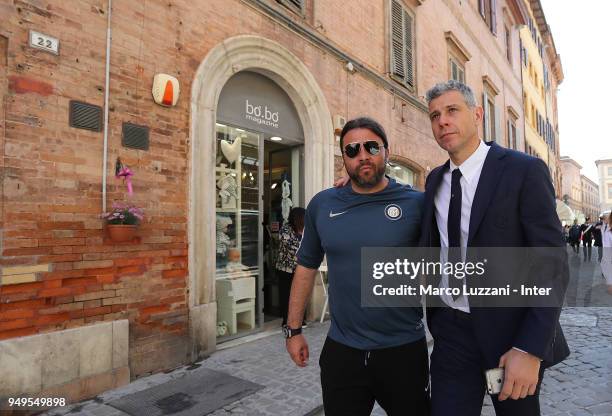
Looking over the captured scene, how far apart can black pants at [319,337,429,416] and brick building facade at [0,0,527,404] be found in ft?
9.42

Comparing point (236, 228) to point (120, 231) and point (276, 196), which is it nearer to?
point (276, 196)

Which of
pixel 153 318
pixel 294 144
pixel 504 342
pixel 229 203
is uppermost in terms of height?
pixel 294 144

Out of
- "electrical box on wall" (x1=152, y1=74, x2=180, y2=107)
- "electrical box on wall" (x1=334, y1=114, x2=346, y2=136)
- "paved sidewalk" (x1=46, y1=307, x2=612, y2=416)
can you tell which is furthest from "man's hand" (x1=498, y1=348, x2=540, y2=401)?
"electrical box on wall" (x1=334, y1=114, x2=346, y2=136)

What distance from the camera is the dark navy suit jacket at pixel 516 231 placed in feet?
5.35

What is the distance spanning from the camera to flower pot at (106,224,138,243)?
4.06 m

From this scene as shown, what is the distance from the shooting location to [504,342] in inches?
68.7

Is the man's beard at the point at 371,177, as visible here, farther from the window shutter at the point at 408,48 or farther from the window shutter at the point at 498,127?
the window shutter at the point at 498,127

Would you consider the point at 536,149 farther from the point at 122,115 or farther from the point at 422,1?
the point at 122,115

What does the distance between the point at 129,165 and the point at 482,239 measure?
147 inches

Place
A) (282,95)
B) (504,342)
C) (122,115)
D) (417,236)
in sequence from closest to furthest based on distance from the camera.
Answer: (504,342) < (417,236) < (122,115) < (282,95)

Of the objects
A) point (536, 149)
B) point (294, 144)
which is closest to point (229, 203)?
point (294, 144)

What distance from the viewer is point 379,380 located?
6.63 feet

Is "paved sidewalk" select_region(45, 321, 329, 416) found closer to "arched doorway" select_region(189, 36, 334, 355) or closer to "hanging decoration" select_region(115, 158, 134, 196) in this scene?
"arched doorway" select_region(189, 36, 334, 355)

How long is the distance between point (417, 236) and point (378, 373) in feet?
2.26
